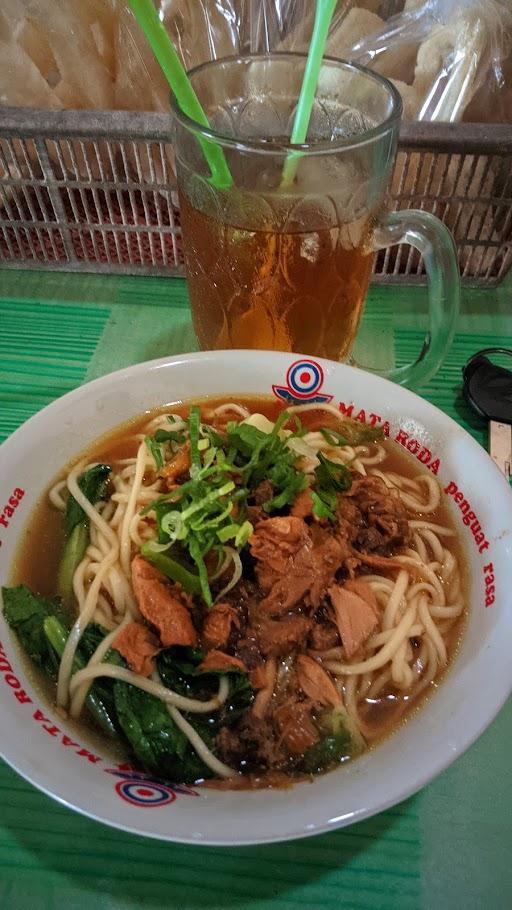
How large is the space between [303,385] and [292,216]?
1.31 ft

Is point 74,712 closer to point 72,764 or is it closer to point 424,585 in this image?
point 72,764

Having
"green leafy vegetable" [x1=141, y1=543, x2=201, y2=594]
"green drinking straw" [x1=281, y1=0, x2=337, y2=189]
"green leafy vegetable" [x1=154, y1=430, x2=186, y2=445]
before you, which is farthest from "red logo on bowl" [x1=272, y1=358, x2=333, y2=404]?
"green leafy vegetable" [x1=141, y1=543, x2=201, y2=594]

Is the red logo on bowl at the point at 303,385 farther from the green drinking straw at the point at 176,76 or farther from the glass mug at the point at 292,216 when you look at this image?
the green drinking straw at the point at 176,76

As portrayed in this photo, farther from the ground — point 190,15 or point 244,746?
point 190,15

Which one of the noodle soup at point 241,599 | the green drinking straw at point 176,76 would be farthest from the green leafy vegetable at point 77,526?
the green drinking straw at point 176,76

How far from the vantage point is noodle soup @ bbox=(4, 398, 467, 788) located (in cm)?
109

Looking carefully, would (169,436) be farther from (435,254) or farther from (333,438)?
(435,254)

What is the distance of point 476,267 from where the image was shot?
2285mm

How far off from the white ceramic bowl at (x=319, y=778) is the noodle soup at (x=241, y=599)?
0.22 ft

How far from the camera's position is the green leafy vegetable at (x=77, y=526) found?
4.36 feet

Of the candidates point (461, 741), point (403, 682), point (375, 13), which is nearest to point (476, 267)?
point (375, 13)

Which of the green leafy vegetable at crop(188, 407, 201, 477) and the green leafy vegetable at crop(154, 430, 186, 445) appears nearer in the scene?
the green leafy vegetable at crop(188, 407, 201, 477)

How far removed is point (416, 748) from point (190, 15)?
2.36 m

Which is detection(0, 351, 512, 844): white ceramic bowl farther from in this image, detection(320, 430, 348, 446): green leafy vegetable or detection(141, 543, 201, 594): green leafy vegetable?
detection(141, 543, 201, 594): green leafy vegetable
